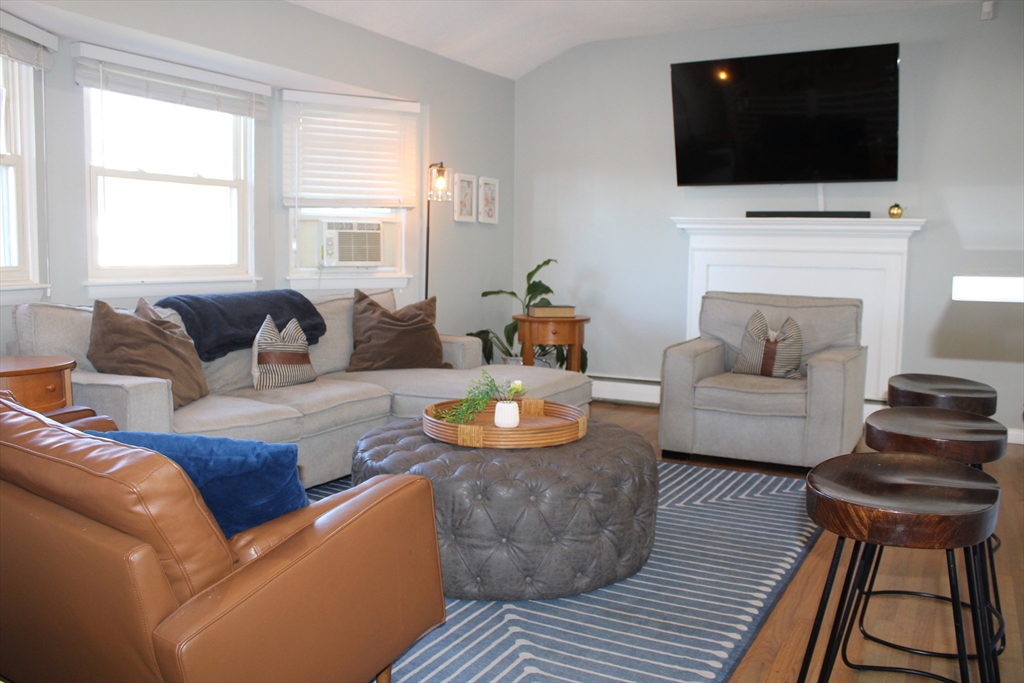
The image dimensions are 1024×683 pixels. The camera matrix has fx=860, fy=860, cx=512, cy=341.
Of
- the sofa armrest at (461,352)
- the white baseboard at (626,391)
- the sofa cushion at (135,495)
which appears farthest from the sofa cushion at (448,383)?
the sofa cushion at (135,495)

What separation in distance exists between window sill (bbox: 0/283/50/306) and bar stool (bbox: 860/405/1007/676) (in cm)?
346

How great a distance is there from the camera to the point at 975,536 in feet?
5.41

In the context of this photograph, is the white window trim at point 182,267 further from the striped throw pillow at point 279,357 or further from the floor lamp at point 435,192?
the floor lamp at point 435,192

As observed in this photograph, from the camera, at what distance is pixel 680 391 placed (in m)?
4.54

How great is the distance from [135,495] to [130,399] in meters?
1.82

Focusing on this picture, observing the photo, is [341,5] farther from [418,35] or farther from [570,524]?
[570,524]

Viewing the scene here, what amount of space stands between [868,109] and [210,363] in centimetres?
419

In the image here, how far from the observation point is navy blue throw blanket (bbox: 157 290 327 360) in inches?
158

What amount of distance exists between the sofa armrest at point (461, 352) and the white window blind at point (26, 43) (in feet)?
7.86

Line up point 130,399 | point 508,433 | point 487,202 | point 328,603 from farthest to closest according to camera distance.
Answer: point 487,202 < point 130,399 < point 508,433 < point 328,603

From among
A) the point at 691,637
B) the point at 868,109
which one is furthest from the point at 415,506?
the point at 868,109

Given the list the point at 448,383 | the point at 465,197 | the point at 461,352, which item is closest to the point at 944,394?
the point at 448,383

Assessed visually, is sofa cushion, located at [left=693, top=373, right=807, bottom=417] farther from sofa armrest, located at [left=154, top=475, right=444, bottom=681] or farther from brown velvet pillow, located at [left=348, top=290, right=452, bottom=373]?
sofa armrest, located at [left=154, top=475, right=444, bottom=681]

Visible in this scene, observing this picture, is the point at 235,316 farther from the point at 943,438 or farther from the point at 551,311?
the point at 943,438
